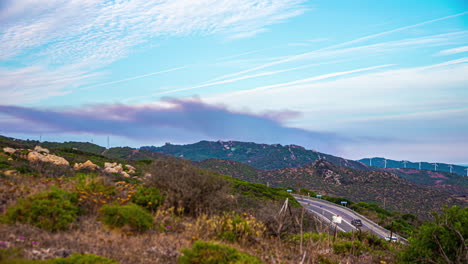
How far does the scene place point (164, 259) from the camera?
7.75 m

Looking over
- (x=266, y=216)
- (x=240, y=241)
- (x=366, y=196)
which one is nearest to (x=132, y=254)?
(x=240, y=241)

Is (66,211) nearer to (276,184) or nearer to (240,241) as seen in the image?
(240,241)

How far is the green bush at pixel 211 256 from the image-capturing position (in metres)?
7.45

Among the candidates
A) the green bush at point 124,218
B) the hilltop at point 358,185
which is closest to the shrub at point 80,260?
the green bush at point 124,218

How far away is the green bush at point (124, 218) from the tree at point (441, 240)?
289 inches

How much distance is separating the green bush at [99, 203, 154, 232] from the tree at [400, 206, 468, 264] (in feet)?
24.1

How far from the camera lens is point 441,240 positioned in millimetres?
9906

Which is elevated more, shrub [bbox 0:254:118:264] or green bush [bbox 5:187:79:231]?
green bush [bbox 5:187:79:231]

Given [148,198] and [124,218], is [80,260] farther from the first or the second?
[148,198]

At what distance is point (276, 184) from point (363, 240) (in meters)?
75.8

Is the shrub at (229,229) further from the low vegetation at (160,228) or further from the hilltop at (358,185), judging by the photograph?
the hilltop at (358,185)

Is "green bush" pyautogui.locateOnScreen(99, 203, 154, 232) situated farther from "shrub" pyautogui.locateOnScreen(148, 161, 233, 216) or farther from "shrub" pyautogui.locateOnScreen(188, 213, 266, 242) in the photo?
"shrub" pyautogui.locateOnScreen(148, 161, 233, 216)

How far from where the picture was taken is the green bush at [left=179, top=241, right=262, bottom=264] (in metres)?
7.45

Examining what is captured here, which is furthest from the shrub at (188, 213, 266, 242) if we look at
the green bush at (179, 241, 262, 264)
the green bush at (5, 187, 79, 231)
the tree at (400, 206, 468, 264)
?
the tree at (400, 206, 468, 264)
